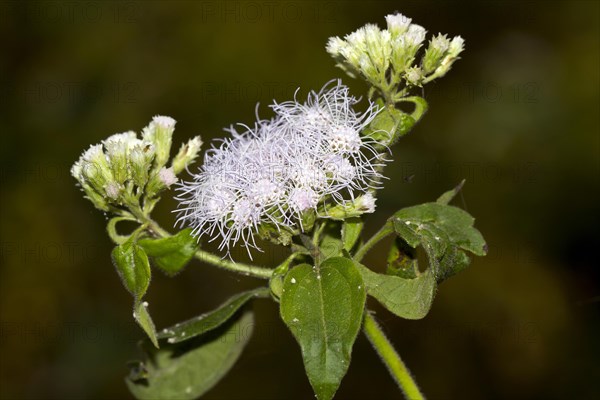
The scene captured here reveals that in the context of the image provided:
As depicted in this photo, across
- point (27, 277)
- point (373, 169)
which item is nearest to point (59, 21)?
point (27, 277)

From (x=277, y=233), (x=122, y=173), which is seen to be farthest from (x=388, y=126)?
(x=122, y=173)

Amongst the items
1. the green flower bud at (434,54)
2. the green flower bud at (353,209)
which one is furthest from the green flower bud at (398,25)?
the green flower bud at (353,209)

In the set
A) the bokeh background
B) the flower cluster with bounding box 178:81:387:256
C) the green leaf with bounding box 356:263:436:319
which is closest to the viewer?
the green leaf with bounding box 356:263:436:319

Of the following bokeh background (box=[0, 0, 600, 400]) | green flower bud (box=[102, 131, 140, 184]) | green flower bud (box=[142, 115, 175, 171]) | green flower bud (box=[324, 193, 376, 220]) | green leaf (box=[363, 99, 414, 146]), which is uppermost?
green flower bud (box=[102, 131, 140, 184])

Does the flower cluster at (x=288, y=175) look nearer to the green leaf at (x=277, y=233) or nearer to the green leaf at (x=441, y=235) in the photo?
the green leaf at (x=277, y=233)

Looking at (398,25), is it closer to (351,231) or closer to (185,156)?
(351,231)

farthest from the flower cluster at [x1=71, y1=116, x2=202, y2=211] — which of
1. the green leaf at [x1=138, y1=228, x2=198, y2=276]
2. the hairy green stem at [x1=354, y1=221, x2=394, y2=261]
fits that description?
the hairy green stem at [x1=354, y1=221, x2=394, y2=261]

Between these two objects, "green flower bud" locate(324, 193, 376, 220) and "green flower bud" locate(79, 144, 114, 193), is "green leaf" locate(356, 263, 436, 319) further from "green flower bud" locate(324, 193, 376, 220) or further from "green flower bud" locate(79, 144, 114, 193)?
"green flower bud" locate(79, 144, 114, 193)
